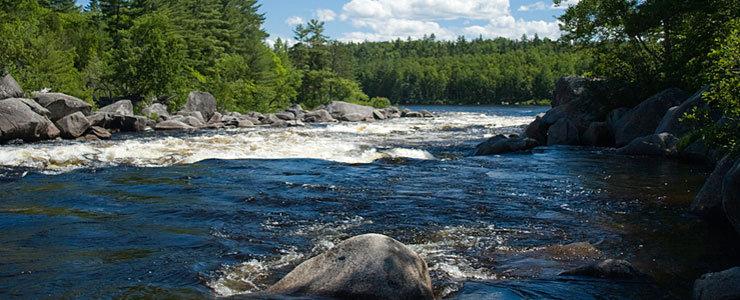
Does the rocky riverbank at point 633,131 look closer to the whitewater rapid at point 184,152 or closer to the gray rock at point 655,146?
the gray rock at point 655,146

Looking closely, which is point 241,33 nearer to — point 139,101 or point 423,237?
point 139,101

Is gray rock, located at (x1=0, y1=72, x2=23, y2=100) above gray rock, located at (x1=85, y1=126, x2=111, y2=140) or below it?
above

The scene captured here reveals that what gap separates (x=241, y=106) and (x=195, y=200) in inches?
1583

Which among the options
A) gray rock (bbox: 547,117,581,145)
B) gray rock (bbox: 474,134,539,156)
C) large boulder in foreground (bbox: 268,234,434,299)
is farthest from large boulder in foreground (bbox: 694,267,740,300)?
gray rock (bbox: 547,117,581,145)

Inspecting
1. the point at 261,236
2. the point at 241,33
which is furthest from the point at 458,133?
the point at 241,33

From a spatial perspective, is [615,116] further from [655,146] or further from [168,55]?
[168,55]

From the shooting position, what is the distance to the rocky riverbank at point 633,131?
10.7 metres

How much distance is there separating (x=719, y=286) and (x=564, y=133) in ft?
65.9

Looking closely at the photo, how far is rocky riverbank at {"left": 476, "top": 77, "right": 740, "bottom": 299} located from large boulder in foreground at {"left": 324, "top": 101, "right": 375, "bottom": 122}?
1963 cm

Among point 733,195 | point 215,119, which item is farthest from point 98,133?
point 733,195

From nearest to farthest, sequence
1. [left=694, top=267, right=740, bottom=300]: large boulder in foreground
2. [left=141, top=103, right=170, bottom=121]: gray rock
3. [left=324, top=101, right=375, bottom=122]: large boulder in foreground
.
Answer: [left=694, top=267, right=740, bottom=300]: large boulder in foreground < [left=141, top=103, right=170, bottom=121]: gray rock < [left=324, top=101, right=375, bottom=122]: large boulder in foreground

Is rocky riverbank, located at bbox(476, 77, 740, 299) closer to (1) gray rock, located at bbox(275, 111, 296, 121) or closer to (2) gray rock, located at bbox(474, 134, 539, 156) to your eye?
(2) gray rock, located at bbox(474, 134, 539, 156)

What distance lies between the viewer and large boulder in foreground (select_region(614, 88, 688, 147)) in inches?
889

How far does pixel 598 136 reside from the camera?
986 inches
